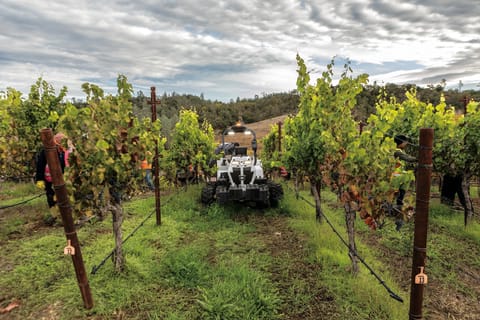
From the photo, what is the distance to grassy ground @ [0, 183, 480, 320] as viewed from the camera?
12.1 ft

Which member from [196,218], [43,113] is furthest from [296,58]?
[43,113]

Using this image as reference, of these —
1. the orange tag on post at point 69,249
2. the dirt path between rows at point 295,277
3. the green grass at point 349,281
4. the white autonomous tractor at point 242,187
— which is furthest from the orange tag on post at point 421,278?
the white autonomous tractor at point 242,187

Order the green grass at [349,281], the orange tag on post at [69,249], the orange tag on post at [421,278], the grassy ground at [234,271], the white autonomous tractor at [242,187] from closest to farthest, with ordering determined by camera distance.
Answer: the orange tag on post at [421,278] → the orange tag on post at [69,249] → the green grass at [349,281] → the grassy ground at [234,271] → the white autonomous tractor at [242,187]

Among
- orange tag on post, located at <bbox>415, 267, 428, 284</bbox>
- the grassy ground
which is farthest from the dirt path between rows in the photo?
orange tag on post, located at <bbox>415, 267, 428, 284</bbox>

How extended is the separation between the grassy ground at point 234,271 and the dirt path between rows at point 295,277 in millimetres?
17

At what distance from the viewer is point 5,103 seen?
30.8ft

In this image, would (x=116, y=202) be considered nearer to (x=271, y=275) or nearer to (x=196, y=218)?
(x=271, y=275)

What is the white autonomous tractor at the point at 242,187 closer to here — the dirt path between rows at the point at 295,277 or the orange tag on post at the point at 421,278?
the dirt path between rows at the point at 295,277

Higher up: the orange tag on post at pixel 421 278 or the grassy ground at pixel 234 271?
the orange tag on post at pixel 421 278

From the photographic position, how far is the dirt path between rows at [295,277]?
12.2ft

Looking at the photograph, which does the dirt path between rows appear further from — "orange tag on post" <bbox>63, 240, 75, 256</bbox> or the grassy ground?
"orange tag on post" <bbox>63, 240, 75, 256</bbox>

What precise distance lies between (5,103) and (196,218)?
25.0 feet

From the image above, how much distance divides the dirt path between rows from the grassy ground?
17 millimetres

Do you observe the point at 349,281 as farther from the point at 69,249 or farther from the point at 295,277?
the point at 69,249
